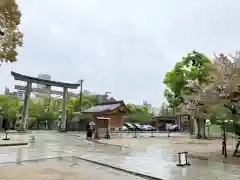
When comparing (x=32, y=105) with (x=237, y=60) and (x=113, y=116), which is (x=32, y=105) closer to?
(x=113, y=116)

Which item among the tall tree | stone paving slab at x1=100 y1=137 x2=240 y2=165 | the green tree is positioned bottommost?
stone paving slab at x1=100 y1=137 x2=240 y2=165

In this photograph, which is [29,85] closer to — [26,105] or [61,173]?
[26,105]

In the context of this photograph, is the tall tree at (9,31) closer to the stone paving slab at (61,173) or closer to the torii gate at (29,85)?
the stone paving slab at (61,173)

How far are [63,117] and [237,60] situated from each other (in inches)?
1254

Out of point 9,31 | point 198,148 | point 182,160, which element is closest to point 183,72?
point 198,148

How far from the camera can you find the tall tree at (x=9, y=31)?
713cm

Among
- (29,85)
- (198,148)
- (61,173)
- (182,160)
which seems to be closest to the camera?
(61,173)

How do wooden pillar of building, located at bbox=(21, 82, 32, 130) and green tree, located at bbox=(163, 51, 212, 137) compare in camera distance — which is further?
wooden pillar of building, located at bbox=(21, 82, 32, 130)

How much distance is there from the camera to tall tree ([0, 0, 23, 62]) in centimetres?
713

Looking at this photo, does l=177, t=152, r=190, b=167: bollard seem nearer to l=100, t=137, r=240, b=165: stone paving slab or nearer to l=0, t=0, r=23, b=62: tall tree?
l=100, t=137, r=240, b=165: stone paving slab

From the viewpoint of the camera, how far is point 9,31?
296 inches

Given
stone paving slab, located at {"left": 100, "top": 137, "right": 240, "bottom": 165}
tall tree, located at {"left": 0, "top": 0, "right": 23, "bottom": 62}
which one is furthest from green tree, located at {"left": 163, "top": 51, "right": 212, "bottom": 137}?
tall tree, located at {"left": 0, "top": 0, "right": 23, "bottom": 62}

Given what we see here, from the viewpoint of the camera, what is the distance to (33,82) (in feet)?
124

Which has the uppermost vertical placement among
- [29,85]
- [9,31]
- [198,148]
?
[29,85]
